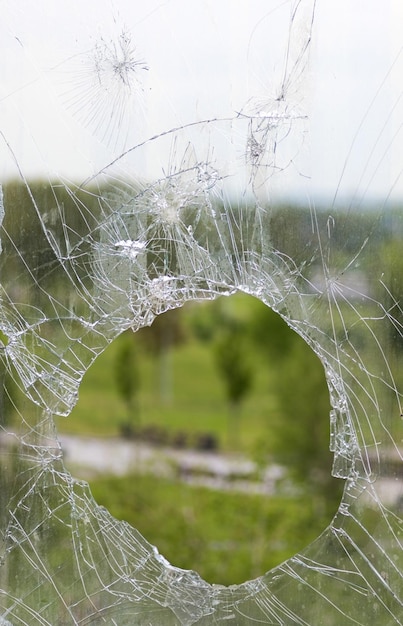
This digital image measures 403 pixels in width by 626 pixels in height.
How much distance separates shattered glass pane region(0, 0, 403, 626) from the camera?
1238 millimetres

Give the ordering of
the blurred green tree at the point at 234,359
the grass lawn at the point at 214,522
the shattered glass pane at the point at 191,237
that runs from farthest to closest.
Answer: the blurred green tree at the point at 234,359
the grass lawn at the point at 214,522
the shattered glass pane at the point at 191,237

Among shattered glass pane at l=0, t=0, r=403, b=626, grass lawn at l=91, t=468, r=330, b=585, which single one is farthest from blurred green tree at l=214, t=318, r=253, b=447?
shattered glass pane at l=0, t=0, r=403, b=626

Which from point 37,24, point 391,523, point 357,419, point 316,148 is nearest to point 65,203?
point 37,24

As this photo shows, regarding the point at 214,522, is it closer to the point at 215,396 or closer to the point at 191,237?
the point at 215,396

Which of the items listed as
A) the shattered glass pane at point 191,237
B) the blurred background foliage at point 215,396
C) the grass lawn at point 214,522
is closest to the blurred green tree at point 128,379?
the blurred background foliage at point 215,396

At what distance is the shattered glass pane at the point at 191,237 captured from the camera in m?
1.24

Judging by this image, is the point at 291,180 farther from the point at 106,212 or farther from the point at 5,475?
the point at 5,475

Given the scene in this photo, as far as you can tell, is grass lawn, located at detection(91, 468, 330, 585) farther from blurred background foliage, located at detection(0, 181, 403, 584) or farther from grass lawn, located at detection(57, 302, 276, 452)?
grass lawn, located at detection(57, 302, 276, 452)

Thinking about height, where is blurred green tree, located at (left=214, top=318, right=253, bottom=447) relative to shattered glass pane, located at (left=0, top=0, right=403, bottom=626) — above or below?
below

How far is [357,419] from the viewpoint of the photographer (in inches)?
49.1

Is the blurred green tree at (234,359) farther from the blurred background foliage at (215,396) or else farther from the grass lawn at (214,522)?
the grass lawn at (214,522)

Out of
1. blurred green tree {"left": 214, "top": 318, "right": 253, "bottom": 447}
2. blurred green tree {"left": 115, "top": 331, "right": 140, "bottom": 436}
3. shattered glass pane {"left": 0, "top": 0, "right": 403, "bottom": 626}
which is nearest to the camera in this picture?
shattered glass pane {"left": 0, "top": 0, "right": 403, "bottom": 626}

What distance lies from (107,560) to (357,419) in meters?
0.49

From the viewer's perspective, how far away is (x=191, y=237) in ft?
4.19
